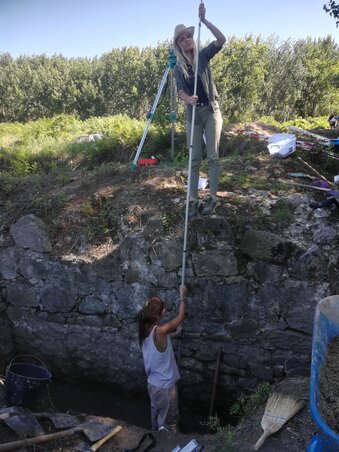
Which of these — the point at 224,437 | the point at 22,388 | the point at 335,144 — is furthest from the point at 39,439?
the point at 335,144

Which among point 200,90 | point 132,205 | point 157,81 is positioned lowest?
point 132,205

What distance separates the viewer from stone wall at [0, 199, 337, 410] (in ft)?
14.6

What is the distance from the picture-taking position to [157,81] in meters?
19.9

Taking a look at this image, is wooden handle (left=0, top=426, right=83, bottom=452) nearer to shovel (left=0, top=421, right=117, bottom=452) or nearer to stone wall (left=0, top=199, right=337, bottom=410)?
shovel (left=0, top=421, right=117, bottom=452)

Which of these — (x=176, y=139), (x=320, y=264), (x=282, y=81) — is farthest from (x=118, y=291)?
(x=282, y=81)

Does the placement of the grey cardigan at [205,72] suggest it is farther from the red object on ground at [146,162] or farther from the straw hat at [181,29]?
the red object on ground at [146,162]

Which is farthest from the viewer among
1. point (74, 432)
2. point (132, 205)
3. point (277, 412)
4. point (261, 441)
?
point (132, 205)

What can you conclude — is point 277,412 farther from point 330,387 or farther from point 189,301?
point 189,301

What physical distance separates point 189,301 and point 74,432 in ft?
6.20

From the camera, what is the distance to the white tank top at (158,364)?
4.01 metres

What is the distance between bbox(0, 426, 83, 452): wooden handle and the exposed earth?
0.20 feet

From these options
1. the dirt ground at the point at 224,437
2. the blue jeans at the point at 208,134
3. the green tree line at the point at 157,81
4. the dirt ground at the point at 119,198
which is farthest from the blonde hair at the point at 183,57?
the green tree line at the point at 157,81

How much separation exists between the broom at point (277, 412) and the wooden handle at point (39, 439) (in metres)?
1.86

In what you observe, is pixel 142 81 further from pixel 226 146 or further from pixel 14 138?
pixel 226 146
